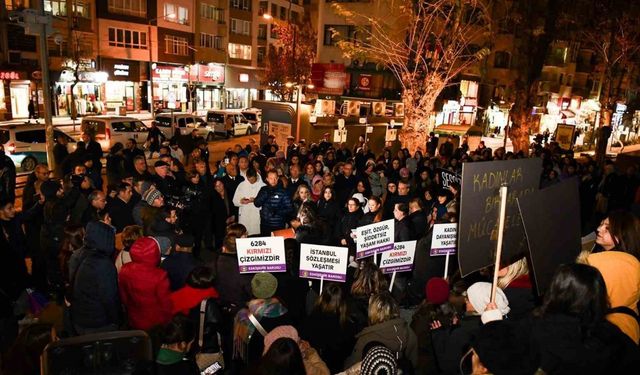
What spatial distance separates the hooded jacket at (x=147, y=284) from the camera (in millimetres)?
4883

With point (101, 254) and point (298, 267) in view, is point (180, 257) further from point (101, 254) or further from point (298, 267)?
point (298, 267)

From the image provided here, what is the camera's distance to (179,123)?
93.6 feet

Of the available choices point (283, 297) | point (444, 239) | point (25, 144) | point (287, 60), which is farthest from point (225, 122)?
point (283, 297)

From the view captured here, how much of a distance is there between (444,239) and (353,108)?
21.6m

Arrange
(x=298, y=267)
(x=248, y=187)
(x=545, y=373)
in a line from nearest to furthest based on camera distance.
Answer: (x=545, y=373)
(x=298, y=267)
(x=248, y=187)

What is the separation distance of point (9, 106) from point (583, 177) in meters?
38.2

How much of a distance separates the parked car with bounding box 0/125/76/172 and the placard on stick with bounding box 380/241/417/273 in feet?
47.9

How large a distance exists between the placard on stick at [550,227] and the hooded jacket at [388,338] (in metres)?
1.17

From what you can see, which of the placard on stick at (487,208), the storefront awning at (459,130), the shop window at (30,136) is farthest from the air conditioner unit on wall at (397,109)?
the placard on stick at (487,208)

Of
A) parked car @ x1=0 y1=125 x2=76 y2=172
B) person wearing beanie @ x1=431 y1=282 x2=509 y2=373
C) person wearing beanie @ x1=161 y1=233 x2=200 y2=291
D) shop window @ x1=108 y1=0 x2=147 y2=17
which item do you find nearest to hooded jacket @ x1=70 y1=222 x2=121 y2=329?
person wearing beanie @ x1=161 y1=233 x2=200 y2=291

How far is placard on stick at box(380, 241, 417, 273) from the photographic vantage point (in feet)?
21.6

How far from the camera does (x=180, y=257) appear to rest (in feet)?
18.6

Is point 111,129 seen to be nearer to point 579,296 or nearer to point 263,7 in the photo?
point 579,296

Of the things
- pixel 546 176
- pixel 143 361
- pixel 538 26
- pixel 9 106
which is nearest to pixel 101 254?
pixel 143 361
